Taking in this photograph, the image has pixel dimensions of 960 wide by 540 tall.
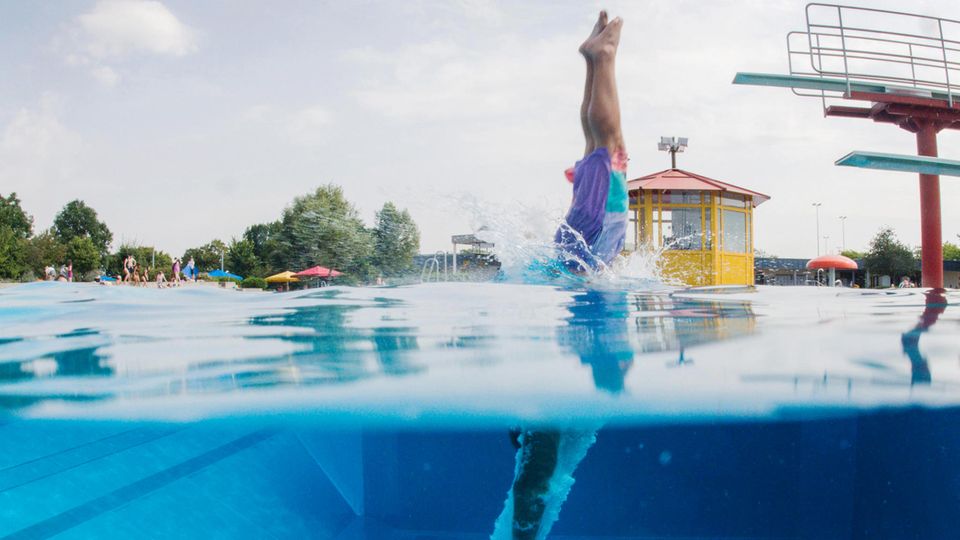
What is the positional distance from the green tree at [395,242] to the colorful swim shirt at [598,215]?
22.9 feet

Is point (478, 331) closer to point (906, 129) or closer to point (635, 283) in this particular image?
point (635, 283)

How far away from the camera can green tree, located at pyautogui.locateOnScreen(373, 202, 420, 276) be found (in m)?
20.6

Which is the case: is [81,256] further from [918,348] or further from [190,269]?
[918,348]

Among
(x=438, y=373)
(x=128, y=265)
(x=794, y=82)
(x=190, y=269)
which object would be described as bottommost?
(x=438, y=373)

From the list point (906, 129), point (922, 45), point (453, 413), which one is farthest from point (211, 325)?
point (906, 129)

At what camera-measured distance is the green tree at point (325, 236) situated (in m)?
25.4

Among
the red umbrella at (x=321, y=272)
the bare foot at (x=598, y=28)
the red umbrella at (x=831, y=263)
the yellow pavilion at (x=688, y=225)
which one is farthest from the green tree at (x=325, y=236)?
the red umbrella at (x=831, y=263)

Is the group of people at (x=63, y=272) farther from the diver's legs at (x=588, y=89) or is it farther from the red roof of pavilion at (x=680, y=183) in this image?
the red roof of pavilion at (x=680, y=183)

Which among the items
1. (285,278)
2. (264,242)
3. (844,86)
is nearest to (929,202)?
(844,86)

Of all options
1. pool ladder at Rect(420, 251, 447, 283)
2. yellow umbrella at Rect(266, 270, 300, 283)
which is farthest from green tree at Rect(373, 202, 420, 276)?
yellow umbrella at Rect(266, 270, 300, 283)

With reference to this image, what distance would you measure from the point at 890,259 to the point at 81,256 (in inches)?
2454

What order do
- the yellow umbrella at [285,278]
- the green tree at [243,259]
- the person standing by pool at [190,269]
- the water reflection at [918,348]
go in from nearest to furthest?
the water reflection at [918,348] → the person standing by pool at [190,269] → the yellow umbrella at [285,278] → the green tree at [243,259]

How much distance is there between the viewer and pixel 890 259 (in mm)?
49375

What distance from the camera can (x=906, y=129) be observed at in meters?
18.1
